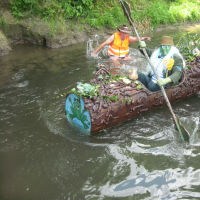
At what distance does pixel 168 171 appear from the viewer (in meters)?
2.78

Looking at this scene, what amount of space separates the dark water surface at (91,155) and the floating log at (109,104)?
0.21 meters

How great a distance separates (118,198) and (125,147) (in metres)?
0.90

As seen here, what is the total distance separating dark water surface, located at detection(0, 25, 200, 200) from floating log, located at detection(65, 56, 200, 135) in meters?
0.21

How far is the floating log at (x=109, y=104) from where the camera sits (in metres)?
3.19

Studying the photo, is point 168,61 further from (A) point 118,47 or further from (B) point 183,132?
(A) point 118,47

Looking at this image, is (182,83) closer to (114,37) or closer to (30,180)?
(114,37)

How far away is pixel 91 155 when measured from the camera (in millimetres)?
3055

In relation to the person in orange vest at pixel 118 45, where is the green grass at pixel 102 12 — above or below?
above

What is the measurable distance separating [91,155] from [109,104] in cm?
81

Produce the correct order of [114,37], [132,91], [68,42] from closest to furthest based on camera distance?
1. [132,91]
2. [114,37]
3. [68,42]

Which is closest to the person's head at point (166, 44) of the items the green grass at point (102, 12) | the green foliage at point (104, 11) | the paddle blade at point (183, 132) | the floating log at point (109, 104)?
the floating log at point (109, 104)

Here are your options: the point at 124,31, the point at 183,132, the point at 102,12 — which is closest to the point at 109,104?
the point at 183,132

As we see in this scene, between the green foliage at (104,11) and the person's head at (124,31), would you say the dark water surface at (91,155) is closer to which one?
the person's head at (124,31)

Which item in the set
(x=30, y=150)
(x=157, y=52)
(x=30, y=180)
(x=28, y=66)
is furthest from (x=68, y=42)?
(x=30, y=180)
